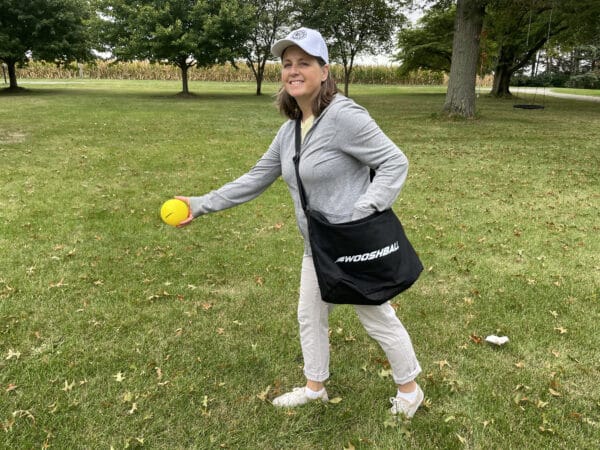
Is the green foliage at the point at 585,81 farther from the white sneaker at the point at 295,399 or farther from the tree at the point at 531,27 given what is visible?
the white sneaker at the point at 295,399

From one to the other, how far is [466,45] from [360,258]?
16.6 m

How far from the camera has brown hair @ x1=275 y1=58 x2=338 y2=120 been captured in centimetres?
250

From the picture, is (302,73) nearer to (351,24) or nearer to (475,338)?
(475,338)

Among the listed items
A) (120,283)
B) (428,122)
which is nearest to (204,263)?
(120,283)

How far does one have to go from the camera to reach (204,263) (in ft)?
18.7

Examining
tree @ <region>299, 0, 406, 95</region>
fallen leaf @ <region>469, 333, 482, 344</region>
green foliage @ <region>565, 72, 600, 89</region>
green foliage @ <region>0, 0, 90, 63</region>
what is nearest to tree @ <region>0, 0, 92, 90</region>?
green foliage @ <region>0, 0, 90, 63</region>

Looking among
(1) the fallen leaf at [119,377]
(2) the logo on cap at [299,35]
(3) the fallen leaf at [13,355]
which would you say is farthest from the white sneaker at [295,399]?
(2) the logo on cap at [299,35]

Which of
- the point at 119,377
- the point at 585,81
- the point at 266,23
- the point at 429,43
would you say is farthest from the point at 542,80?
the point at 119,377

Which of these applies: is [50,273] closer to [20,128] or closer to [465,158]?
[465,158]

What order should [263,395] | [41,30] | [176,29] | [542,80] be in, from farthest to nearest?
[542,80]
[41,30]
[176,29]
[263,395]

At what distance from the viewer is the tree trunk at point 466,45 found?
16500 mm

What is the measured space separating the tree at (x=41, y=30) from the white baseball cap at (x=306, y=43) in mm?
29554

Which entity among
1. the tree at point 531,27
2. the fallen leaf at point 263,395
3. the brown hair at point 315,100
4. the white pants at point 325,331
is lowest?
the fallen leaf at point 263,395

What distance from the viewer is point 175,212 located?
2.97 m
